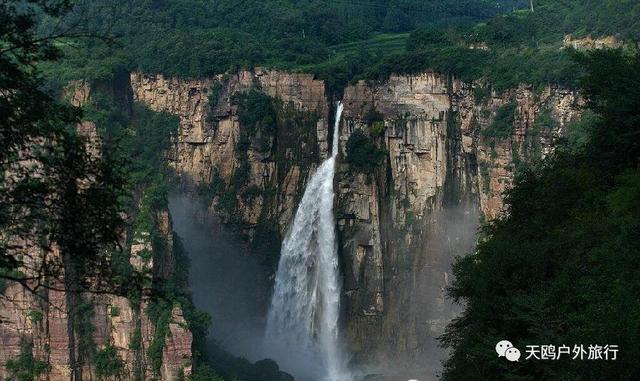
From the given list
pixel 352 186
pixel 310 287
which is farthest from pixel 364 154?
pixel 310 287

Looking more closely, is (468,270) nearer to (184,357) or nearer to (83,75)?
(184,357)

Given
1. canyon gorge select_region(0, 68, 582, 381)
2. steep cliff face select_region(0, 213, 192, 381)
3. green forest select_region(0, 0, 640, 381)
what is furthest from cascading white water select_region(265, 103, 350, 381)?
steep cliff face select_region(0, 213, 192, 381)

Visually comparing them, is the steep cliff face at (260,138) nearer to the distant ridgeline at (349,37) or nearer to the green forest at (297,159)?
the green forest at (297,159)

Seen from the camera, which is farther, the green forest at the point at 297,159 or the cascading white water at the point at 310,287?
the cascading white water at the point at 310,287

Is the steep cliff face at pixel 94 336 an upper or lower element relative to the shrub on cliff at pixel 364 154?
lower

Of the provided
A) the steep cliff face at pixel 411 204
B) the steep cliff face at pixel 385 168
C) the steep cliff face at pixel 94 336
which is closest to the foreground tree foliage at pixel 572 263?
the steep cliff face at pixel 385 168

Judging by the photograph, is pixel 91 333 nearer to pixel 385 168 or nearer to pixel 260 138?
pixel 260 138
